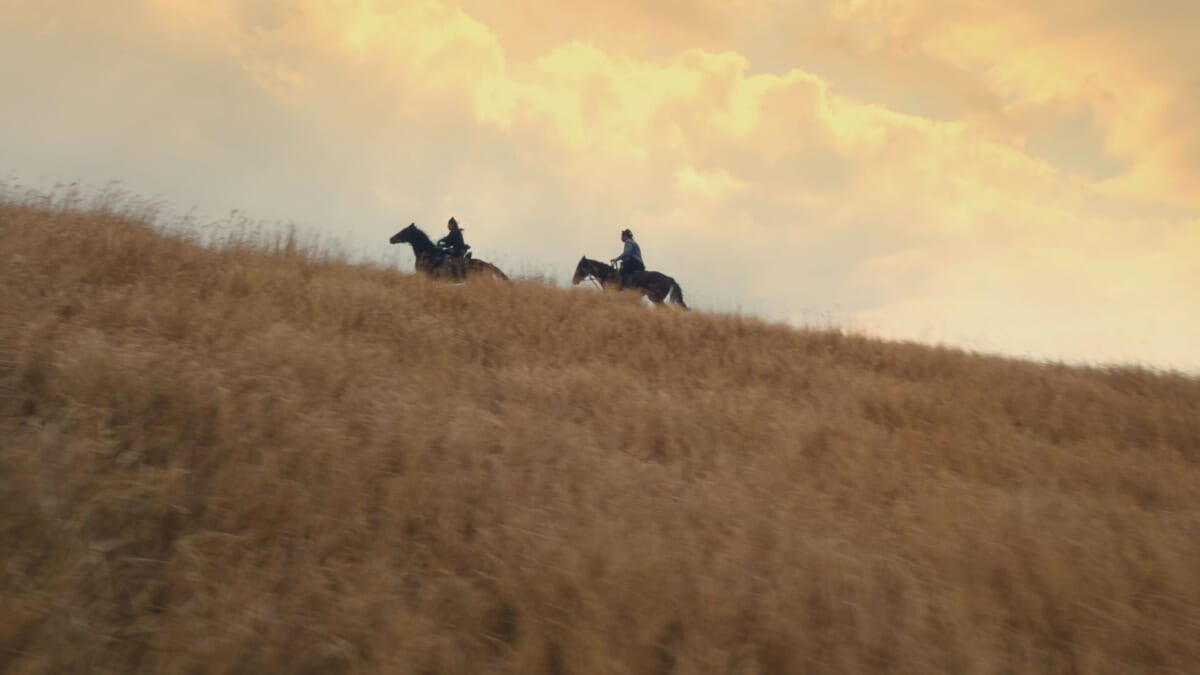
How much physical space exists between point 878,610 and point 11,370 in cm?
558

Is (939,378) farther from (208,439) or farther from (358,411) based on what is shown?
(208,439)

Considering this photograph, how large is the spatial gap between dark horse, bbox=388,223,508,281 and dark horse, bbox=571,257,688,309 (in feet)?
10.8

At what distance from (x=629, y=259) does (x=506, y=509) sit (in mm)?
15013

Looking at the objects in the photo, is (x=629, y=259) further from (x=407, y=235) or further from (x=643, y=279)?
(x=407, y=235)

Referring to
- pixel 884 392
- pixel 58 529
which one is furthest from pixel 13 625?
pixel 884 392

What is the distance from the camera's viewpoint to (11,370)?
17.5ft

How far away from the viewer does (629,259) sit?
63.9ft

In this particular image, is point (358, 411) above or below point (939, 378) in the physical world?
below

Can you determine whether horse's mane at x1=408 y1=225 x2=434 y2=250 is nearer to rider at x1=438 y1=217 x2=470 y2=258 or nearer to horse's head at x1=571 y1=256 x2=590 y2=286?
rider at x1=438 y1=217 x2=470 y2=258

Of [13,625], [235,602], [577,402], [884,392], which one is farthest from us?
[884,392]

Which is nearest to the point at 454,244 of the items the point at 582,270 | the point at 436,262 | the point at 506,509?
the point at 436,262

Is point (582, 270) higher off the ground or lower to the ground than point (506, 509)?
higher

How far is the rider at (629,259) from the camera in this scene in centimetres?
1914

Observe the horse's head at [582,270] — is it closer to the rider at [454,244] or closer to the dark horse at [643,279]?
the dark horse at [643,279]
